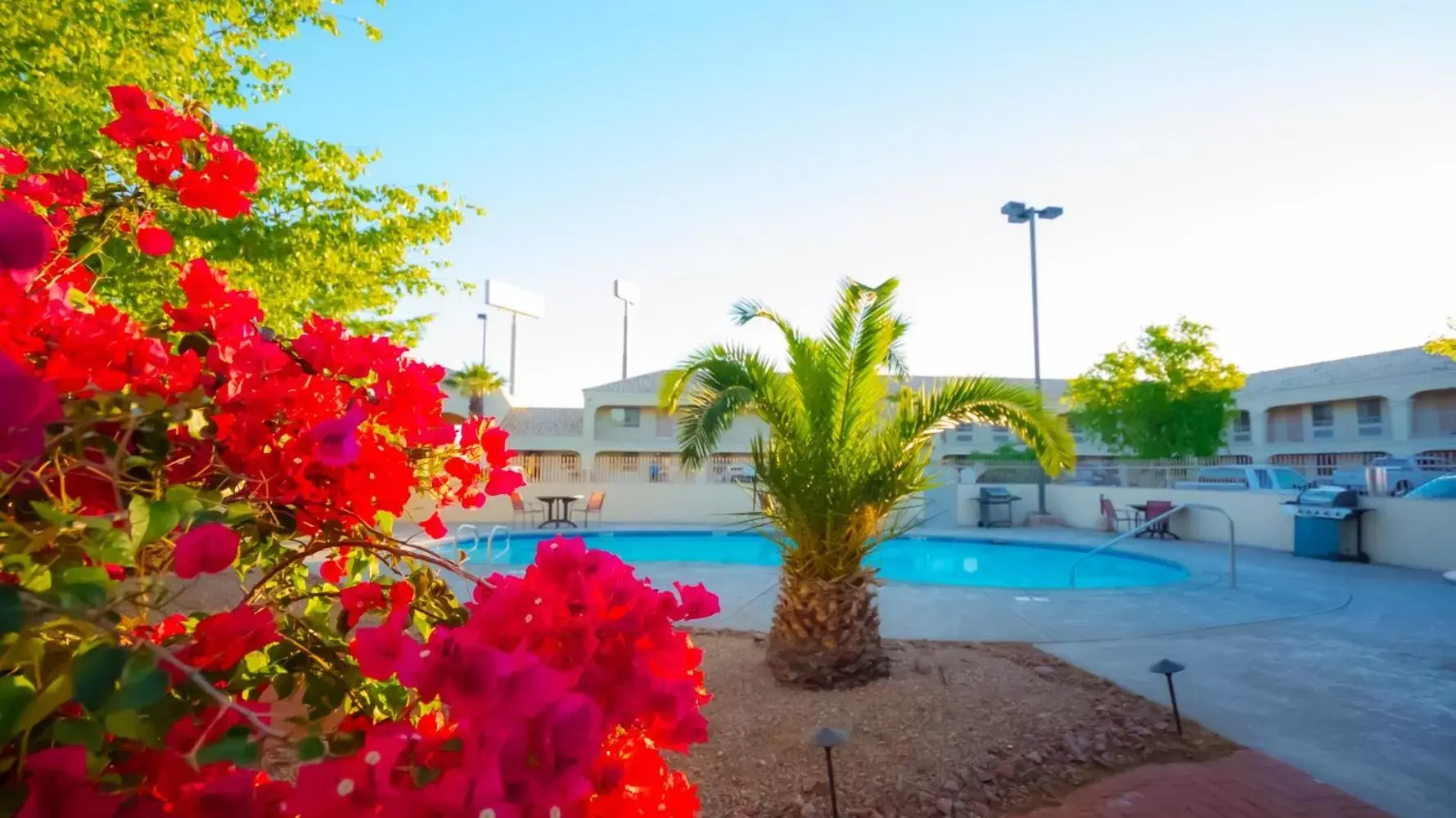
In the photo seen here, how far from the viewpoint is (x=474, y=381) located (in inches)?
1127

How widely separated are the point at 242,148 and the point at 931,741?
377 inches

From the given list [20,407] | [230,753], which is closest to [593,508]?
[230,753]

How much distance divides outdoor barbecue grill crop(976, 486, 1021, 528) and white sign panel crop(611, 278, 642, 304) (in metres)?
31.3

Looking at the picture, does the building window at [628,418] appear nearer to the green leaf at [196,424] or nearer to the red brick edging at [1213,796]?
the red brick edging at [1213,796]

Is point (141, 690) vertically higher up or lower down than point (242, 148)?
lower down

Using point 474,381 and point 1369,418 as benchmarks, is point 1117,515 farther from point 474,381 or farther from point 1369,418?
point 1369,418

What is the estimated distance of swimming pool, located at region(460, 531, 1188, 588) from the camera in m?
12.7

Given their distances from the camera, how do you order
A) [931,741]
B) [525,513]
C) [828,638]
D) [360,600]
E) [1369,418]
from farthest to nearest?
[1369,418] < [525,513] < [828,638] < [931,741] < [360,600]

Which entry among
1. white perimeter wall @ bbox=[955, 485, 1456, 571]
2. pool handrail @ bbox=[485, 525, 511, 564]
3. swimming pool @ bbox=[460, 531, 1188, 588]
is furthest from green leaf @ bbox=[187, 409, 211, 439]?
white perimeter wall @ bbox=[955, 485, 1456, 571]

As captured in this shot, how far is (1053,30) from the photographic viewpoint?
8352mm

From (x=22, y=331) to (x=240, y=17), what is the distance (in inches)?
346

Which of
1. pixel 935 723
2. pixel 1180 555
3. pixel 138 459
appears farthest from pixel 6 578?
pixel 1180 555

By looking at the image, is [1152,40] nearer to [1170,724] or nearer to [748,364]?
[748,364]

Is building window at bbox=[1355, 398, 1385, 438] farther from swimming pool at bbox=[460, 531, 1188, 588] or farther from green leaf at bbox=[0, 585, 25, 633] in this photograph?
green leaf at bbox=[0, 585, 25, 633]
